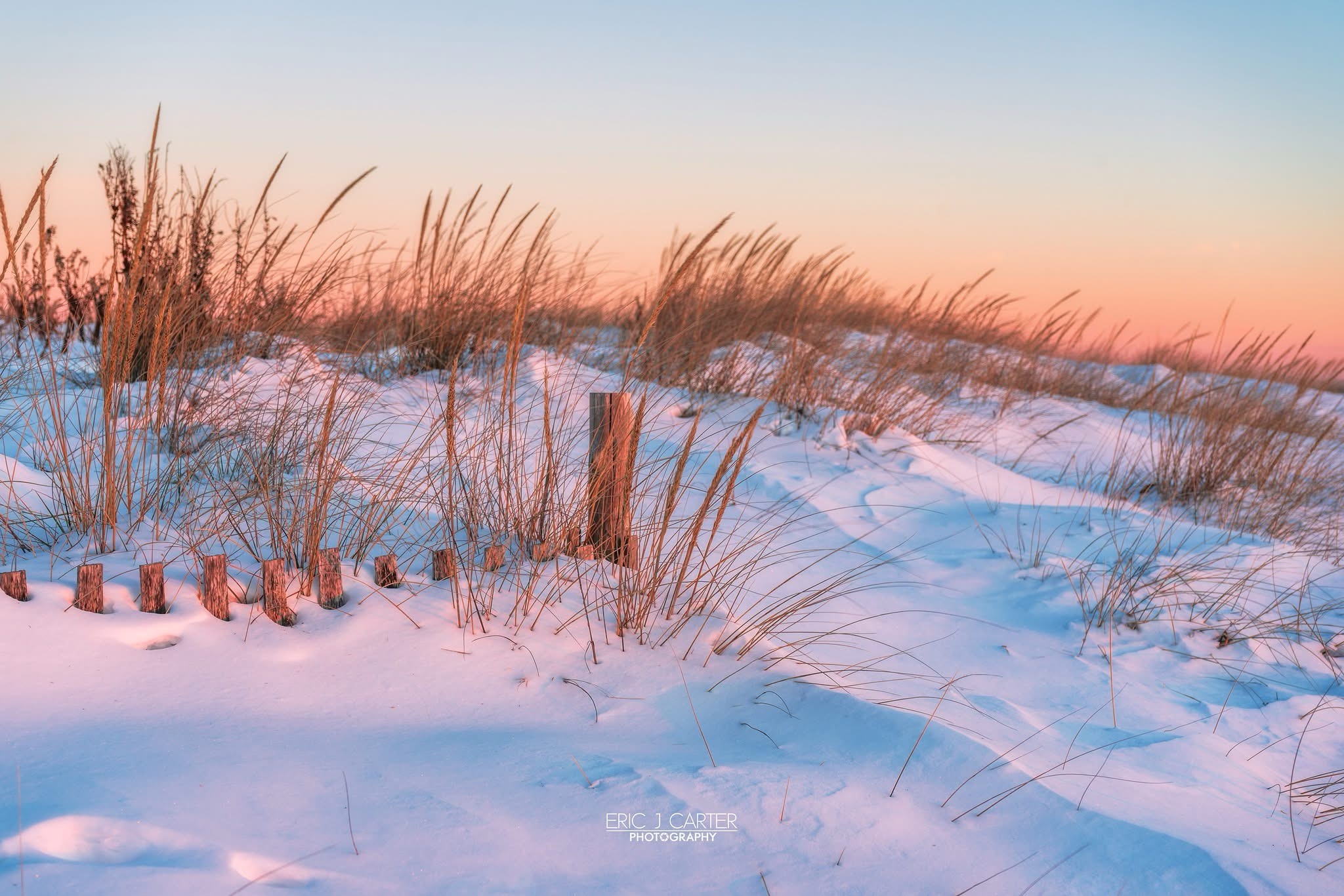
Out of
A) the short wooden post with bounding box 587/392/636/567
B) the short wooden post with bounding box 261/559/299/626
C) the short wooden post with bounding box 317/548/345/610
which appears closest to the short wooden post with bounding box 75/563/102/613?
the short wooden post with bounding box 261/559/299/626

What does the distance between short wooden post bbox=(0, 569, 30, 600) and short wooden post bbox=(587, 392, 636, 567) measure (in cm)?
136

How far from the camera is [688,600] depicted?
7.61ft

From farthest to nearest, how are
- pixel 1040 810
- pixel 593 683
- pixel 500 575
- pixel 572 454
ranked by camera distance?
pixel 572 454 < pixel 500 575 < pixel 593 683 < pixel 1040 810

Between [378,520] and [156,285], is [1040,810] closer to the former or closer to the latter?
[378,520]

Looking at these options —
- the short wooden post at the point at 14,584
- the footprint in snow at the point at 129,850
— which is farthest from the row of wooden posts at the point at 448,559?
the footprint in snow at the point at 129,850

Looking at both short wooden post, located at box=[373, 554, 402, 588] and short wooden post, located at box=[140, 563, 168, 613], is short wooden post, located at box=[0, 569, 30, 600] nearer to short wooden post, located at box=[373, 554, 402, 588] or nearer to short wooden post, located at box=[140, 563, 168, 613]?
short wooden post, located at box=[140, 563, 168, 613]

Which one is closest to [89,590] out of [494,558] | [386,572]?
[386,572]

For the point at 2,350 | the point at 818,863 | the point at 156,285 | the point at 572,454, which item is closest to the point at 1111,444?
the point at 572,454

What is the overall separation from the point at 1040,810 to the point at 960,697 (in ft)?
1.78

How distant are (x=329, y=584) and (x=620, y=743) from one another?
880 millimetres

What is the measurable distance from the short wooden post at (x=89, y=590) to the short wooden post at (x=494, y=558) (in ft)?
2.96

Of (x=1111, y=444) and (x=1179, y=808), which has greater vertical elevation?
(x=1111, y=444)

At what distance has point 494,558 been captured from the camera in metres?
2.34

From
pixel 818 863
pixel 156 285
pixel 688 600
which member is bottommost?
pixel 818 863
